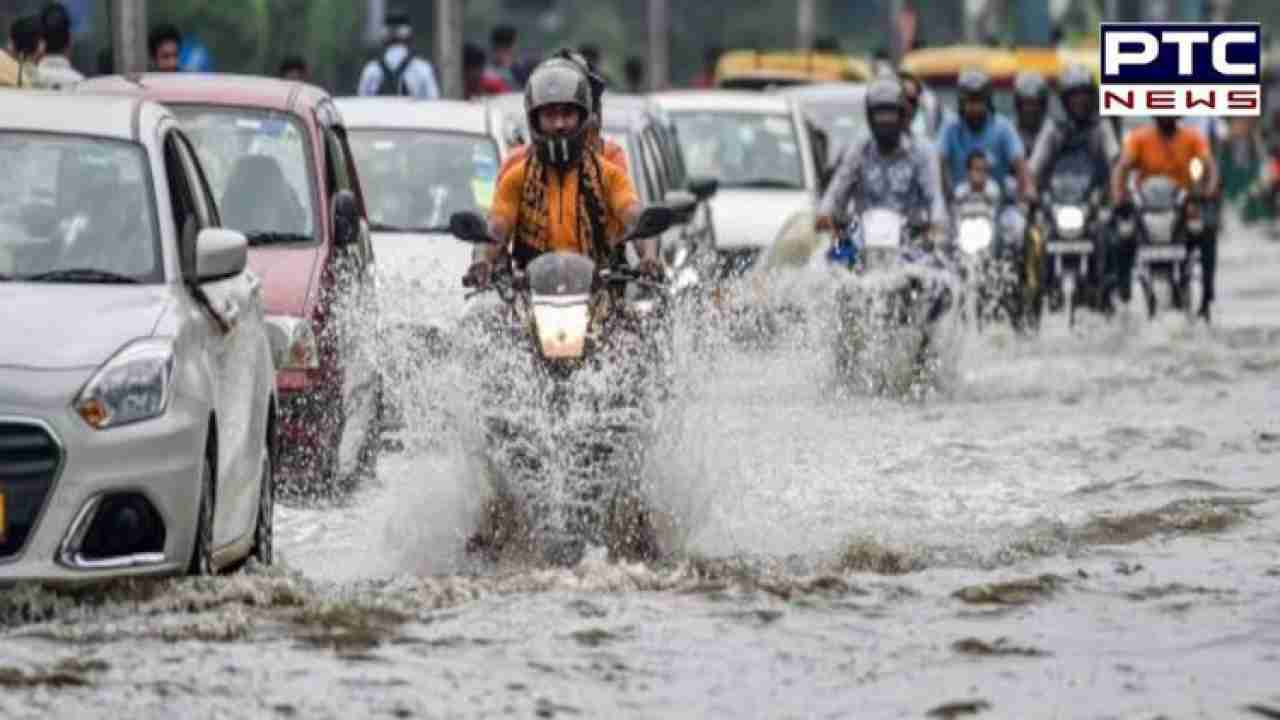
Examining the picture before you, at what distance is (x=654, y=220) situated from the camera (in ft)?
46.1

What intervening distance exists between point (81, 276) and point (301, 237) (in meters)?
5.48

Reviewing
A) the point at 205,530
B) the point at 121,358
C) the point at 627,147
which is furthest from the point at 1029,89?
the point at 121,358

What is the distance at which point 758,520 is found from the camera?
610 inches

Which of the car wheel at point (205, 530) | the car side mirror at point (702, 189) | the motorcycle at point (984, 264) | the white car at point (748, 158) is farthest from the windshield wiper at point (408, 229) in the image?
the car wheel at point (205, 530)

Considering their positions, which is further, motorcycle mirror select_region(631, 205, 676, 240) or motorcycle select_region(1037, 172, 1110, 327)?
motorcycle select_region(1037, 172, 1110, 327)

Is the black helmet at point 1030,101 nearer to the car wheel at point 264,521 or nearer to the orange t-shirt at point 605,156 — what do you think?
the orange t-shirt at point 605,156

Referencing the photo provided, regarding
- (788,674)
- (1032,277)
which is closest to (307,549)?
(788,674)

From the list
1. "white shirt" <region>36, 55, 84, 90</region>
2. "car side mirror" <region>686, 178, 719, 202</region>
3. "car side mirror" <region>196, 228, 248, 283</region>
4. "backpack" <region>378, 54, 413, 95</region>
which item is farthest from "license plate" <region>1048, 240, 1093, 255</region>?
"car side mirror" <region>196, 228, 248, 283</region>

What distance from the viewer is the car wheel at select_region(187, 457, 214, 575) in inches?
477

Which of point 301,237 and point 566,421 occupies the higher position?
point 301,237

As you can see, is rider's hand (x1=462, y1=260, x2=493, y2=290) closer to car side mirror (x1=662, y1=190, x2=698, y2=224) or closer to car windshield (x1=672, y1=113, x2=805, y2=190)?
car side mirror (x1=662, y1=190, x2=698, y2=224)

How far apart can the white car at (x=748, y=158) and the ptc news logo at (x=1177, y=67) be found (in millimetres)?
2197

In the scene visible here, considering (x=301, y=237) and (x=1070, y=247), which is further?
(x=1070, y=247)

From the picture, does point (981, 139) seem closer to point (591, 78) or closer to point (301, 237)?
point (301, 237)
